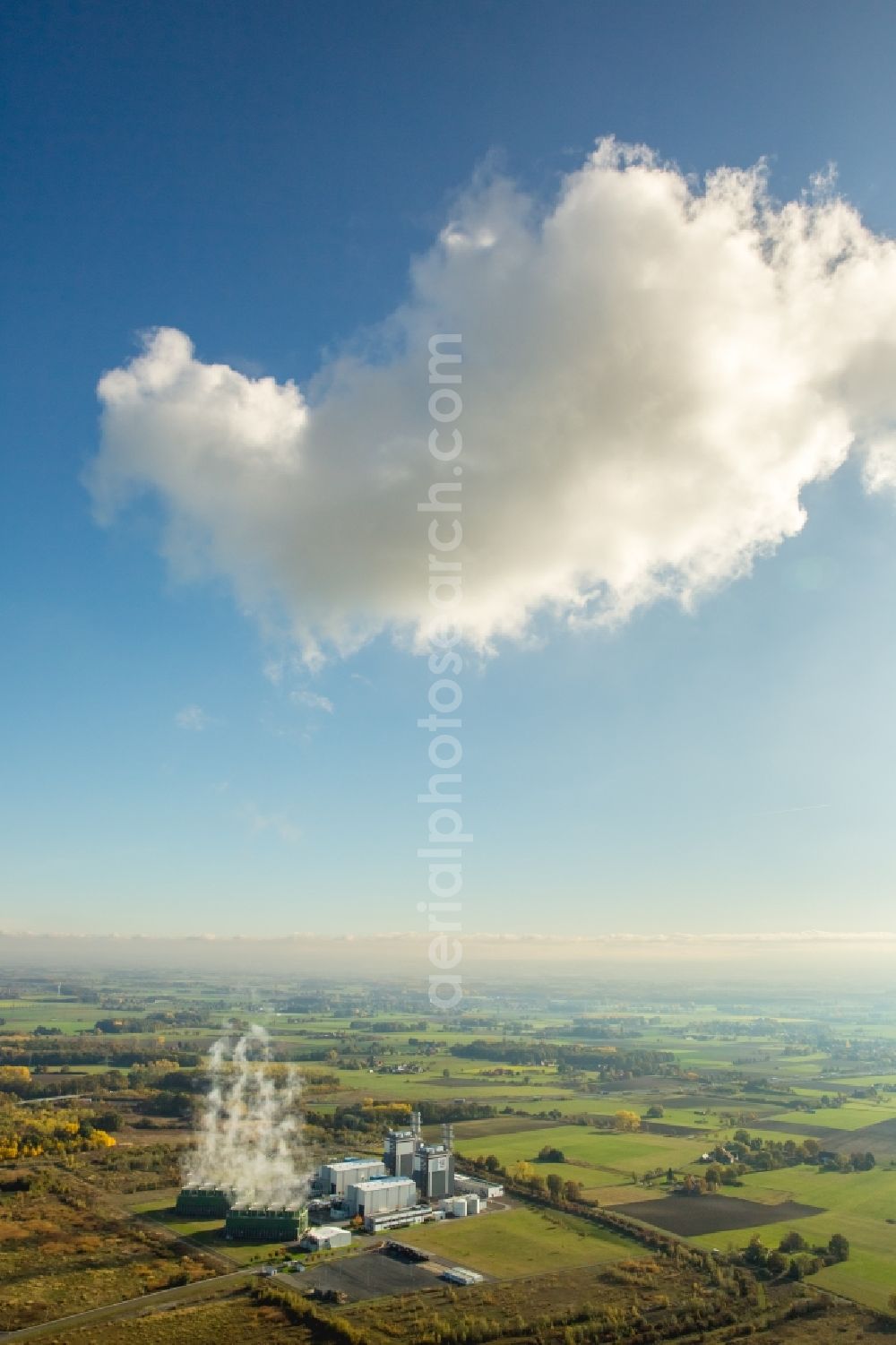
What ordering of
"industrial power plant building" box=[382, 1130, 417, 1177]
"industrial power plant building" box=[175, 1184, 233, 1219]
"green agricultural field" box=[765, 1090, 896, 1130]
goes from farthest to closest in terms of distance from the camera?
1. "green agricultural field" box=[765, 1090, 896, 1130]
2. "industrial power plant building" box=[382, 1130, 417, 1177]
3. "industrial power plant building" box=[175, 1184, 233, 1219]

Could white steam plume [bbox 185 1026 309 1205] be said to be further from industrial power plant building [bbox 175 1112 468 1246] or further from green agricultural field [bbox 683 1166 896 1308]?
green agricultural field [bbox 683 1166 896 1308]

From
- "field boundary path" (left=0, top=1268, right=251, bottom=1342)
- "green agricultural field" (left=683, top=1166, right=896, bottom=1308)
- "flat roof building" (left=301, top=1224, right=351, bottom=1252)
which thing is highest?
"field boundary path" (left=0, top=1268, right=251, bottom=1342)

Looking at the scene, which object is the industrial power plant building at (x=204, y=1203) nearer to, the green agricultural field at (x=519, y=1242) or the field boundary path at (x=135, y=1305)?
the field boundary path at (x=135, y=1305)

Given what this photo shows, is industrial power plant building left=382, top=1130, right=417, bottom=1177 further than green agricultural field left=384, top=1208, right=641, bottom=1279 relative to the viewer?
Yes

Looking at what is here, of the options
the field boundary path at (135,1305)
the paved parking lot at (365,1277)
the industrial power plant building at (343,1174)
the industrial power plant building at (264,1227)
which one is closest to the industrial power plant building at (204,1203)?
the industrial power plant building at (264,1227)

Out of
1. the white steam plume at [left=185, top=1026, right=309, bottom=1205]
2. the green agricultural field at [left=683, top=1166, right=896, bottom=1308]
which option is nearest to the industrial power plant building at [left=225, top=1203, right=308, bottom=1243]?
the white steam plume at [left=185, top=1026, right=309, bottom=1205]

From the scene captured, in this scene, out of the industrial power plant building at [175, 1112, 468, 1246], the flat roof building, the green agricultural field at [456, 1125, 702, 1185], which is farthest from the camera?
the green agricultural field at [456, 1125, 702, 1185]

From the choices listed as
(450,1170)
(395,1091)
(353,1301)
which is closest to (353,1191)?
(450,1170)

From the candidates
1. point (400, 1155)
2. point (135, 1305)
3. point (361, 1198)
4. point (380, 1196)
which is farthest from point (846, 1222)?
point (135, 1305)

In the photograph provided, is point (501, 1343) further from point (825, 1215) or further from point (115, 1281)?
point (825, 1215)
